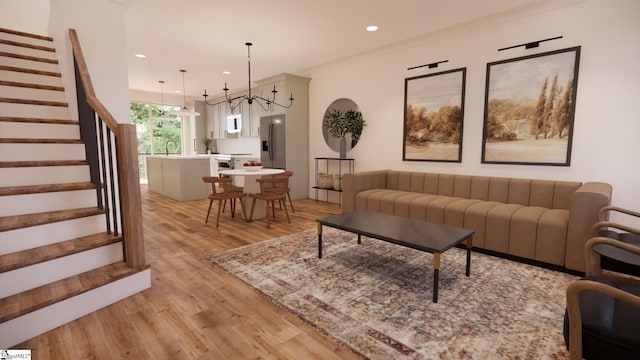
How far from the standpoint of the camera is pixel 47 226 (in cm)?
225

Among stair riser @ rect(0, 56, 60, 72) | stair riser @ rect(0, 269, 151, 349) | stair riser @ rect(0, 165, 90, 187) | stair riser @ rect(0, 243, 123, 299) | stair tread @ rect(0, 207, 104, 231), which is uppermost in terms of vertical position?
stair riser @ rect(0, 56, 60, 72)

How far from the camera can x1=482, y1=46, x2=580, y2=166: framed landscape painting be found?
10.8 ft

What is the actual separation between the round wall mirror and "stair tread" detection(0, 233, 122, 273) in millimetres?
4077

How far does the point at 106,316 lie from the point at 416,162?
422 centimetres

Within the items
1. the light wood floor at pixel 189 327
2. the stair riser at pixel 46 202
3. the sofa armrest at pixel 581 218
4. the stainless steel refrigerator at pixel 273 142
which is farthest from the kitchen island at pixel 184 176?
the sofa armrest at pixel 581 218

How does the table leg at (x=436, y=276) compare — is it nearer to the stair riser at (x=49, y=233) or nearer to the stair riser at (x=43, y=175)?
the stair riser at (x=49, y=233)

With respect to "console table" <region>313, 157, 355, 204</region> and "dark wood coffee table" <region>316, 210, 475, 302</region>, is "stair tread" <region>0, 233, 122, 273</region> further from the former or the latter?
"console table" <region>313, 157, 355, 204</region>

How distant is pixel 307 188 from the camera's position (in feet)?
21.5

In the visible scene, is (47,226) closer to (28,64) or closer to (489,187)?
(28,64)

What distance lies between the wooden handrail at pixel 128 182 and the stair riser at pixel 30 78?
1654mm

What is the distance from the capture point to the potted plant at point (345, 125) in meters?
5.26

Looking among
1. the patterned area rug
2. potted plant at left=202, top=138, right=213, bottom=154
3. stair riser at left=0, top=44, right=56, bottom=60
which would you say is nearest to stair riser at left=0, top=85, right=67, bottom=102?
stair riser at left=0, top=44, right=56, bottom=60

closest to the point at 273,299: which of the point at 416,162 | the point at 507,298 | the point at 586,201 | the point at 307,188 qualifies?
the point at 507,298

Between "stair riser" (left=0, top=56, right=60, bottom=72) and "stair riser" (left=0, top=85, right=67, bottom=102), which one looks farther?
"stair riser" (left=0, top=56, right=60, bottom=72)
